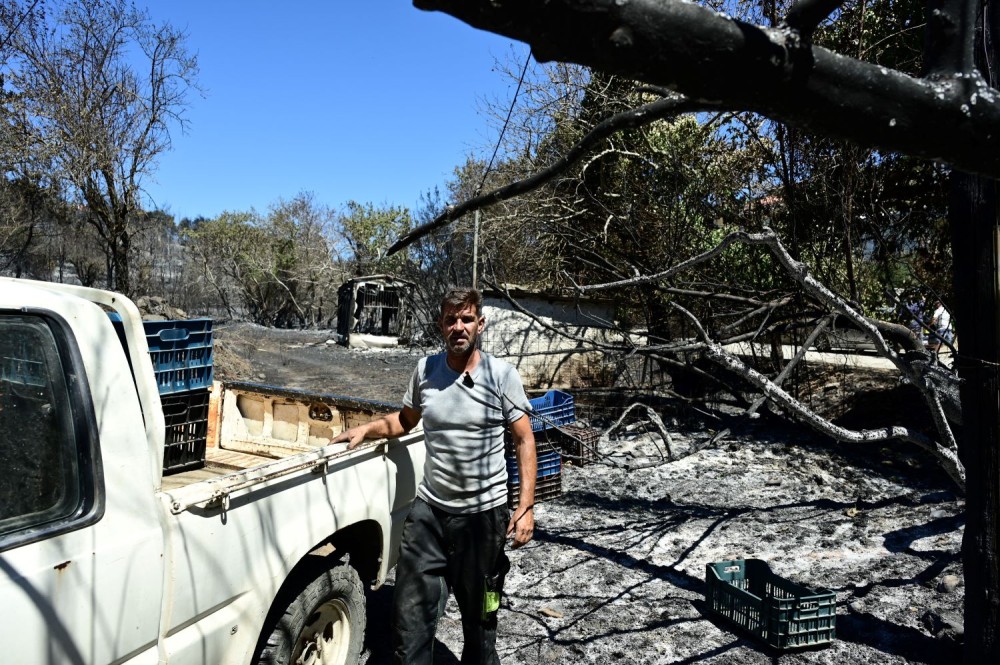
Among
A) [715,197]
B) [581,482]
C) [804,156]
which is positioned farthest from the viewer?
[715,197]

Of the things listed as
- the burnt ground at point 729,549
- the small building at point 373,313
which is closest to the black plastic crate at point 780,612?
the burnt ground at point 729,549

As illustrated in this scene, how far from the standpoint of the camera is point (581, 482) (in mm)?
7328

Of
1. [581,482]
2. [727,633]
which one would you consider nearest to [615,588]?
[727,633]

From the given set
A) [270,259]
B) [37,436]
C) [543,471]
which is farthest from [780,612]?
[270,259]

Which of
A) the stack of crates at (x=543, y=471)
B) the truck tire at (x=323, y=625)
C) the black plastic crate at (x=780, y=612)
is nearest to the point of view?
the truck tire at (x=323, y=625)

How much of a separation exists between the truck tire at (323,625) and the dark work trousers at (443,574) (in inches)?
11.9

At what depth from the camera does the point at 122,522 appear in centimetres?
208

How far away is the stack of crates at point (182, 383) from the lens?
3.41m

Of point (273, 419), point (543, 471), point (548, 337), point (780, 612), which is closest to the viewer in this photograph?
point (780, 612)

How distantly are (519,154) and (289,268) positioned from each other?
80.7 feet

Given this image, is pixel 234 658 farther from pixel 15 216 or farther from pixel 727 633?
pixel 15 216

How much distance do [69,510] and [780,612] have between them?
3481 mm

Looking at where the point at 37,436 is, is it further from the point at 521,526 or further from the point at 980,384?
Result: the point at 980,384

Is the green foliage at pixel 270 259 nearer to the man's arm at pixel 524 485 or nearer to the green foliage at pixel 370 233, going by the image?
the green foliage at pixel 370 233
